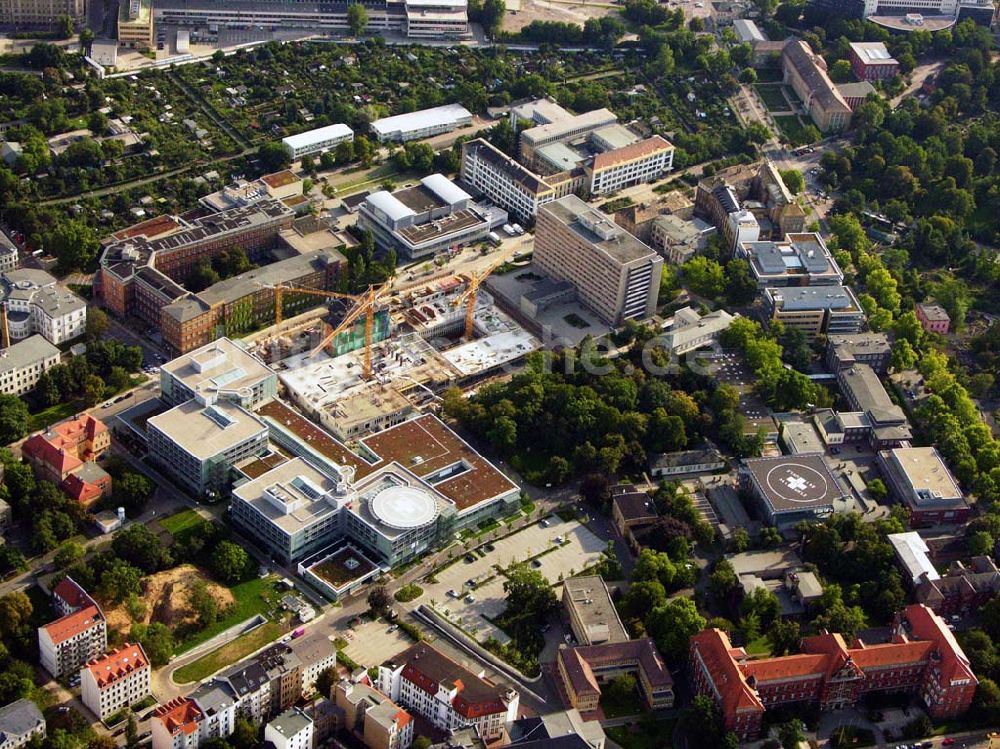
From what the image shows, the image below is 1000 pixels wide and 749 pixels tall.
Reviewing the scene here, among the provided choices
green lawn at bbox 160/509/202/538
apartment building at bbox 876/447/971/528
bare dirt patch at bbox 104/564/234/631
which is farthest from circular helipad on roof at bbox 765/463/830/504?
green lawn at bbox 160/509/202/538

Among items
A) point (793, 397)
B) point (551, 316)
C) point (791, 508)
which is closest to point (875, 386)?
point (793, 397)

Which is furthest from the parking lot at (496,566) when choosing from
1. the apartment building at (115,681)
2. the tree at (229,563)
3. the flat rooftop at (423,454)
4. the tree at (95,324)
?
the tree at (95,324)

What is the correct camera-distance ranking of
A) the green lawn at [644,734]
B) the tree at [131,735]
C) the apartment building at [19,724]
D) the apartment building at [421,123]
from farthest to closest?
the apartment building at [421,123]
the green lawn at [644,734]
the tree at [131,735]
the apartment building at [19,724]

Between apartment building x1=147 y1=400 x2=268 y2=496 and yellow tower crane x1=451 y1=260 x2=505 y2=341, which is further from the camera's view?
yellow tower crane x1=451 y1=260 x2=505 y2=341

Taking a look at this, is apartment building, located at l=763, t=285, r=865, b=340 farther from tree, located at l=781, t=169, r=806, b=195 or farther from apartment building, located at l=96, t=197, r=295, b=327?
apartment building, located at l=96, t=197, r=295, b=327

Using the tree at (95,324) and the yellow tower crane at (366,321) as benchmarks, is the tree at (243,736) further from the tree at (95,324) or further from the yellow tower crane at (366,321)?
the tree at (95,324)
